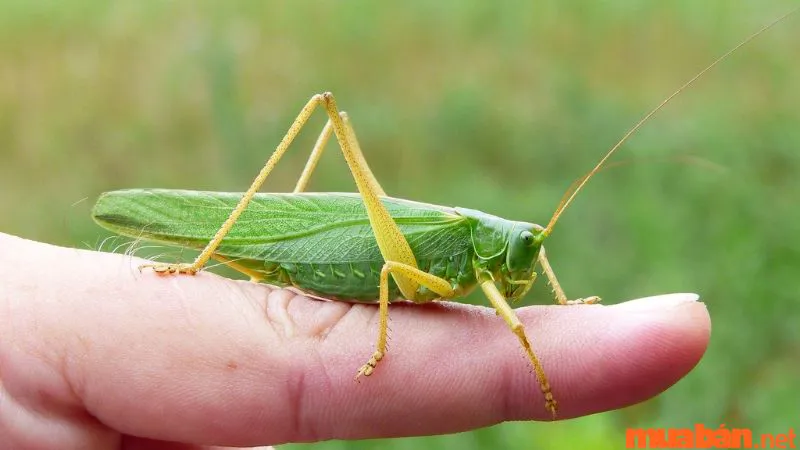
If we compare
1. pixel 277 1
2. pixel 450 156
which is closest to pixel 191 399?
pixel 450 156

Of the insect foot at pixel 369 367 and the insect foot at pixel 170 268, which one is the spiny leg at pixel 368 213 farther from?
the insect foot at pixel 369 367

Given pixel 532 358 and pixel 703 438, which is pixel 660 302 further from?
pixel 703 438

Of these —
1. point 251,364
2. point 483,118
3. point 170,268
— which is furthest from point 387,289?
point 483,118

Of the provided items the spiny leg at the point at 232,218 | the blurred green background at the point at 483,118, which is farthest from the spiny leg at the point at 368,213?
the blurred green background at the point at 483,118

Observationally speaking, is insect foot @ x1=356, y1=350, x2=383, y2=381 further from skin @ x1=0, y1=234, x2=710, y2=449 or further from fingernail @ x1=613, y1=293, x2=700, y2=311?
fingernail @ x1=613, y1=293, x2=700, y2=311

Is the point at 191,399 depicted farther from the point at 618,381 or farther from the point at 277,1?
the point at 277,1

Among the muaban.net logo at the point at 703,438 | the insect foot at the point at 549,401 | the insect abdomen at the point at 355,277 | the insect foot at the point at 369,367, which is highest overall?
the insect abdomen at the point at 355,277
